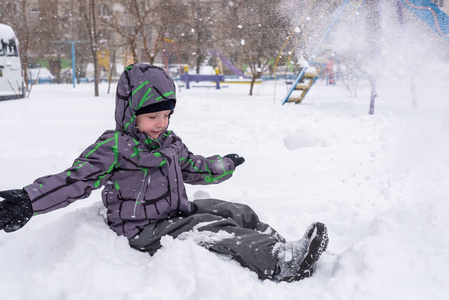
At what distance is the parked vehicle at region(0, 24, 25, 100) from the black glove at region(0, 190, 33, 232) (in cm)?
997

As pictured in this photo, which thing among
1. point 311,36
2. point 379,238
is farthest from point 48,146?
point 311,36

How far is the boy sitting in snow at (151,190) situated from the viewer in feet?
5.63

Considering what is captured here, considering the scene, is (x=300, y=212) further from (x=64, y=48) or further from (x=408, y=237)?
(x=64, y=48)

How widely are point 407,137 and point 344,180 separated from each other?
1.96 m

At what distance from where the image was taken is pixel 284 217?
2.50m

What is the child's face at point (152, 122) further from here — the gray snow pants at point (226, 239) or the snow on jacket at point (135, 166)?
the gray snow pants at point (226, 239)

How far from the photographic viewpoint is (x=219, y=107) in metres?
Result: 8.84

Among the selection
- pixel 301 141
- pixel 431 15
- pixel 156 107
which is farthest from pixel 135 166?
pixel 431 15

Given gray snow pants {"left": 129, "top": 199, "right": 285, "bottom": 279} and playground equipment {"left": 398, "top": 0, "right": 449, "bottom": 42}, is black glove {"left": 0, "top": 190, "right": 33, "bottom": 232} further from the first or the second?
playground equipment {"left": 398, "top": 0, "right": 449, "bottom": 42}

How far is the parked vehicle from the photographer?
33.7ft

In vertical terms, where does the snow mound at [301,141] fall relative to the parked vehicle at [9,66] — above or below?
below

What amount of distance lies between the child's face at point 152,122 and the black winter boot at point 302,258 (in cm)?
74

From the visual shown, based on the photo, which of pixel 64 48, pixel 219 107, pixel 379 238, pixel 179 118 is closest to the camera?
pixel 379 238

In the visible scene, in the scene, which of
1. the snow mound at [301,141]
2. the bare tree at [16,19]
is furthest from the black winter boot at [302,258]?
the bare tree at [16,19]
